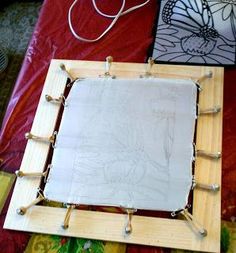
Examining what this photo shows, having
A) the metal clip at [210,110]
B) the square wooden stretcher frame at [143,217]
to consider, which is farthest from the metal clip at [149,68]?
the metal clip at [210,110]

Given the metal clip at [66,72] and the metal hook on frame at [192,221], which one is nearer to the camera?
the metal hook on frame at [192,221]

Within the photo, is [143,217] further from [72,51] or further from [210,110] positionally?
[72,51]

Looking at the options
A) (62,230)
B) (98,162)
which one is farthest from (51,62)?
(62,230)

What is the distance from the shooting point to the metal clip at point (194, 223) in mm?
622

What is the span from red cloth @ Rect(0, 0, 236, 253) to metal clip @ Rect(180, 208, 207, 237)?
14 centimetres

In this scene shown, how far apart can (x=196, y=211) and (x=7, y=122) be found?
1.58ft

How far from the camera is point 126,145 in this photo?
0.71 m

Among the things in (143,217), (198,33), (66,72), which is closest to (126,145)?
(143,217)

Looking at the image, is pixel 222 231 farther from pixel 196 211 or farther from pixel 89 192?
pixel 89 192

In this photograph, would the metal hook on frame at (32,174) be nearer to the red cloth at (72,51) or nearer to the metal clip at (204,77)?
the red cloth at (72,51)

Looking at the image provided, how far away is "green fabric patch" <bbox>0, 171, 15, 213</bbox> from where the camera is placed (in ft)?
2.44

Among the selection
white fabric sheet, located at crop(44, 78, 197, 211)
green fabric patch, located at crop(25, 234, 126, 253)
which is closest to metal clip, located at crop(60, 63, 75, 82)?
white fabric sheet, located at crop(44, 78, 197, 211)

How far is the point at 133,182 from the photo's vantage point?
671mm

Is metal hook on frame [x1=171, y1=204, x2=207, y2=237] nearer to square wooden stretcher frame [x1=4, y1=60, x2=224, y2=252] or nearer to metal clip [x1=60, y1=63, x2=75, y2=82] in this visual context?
square wooden stretcher frame [x1=4, y1=60, x2=224, y2=252]
